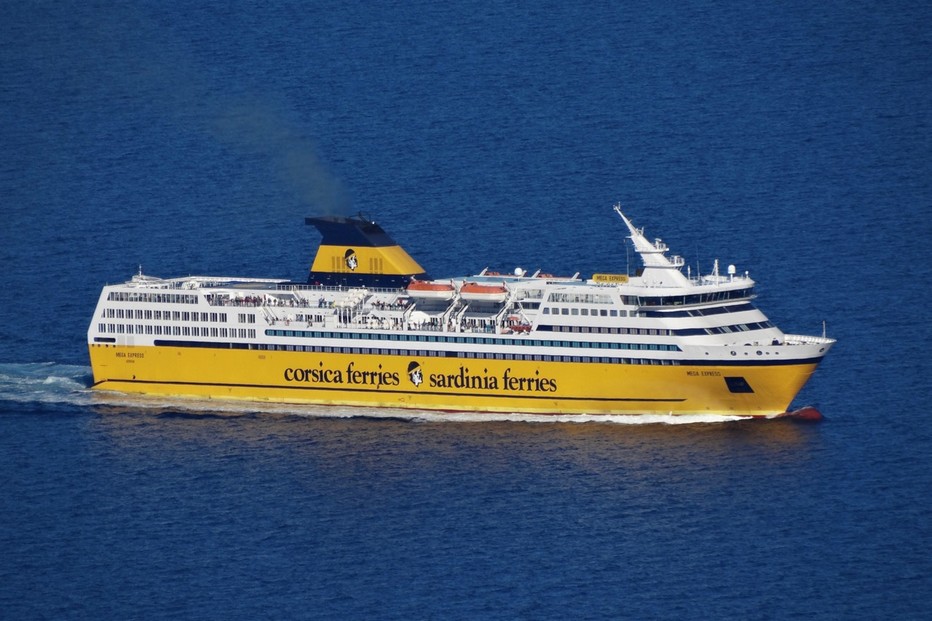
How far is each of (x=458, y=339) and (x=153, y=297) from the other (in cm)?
1552

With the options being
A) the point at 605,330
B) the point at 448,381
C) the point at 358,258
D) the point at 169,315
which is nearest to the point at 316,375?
the point at 358,258

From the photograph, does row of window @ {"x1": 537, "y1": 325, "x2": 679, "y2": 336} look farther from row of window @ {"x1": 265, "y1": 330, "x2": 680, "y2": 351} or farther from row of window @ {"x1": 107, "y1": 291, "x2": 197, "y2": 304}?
row of window @ {"x1": 107, "y1": 291, "x2": 197, "y2": 304}

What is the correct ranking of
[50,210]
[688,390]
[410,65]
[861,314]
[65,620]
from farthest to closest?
[410,65], [50,210], [861,314], [688,390], [65,620]

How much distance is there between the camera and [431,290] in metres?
117

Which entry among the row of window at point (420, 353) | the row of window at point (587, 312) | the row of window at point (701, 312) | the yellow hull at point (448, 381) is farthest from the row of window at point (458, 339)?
the row of window at point (701, 312)

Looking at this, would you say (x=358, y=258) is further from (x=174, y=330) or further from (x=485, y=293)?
(x=174, y=330)

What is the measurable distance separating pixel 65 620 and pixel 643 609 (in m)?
20.7

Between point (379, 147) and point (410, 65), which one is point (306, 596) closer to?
point (379, 147)

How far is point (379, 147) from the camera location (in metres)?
152

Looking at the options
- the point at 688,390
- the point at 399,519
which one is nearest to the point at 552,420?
the point at 688,390

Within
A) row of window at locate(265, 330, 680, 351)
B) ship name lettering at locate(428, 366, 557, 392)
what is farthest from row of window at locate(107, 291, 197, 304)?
ship name lettering at locate(428, 366, 557, 392)

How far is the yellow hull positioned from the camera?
113m

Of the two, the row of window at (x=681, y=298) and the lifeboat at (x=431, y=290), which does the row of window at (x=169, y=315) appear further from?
the row of window at (x=681, y=298)

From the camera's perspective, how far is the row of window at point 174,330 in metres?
120
